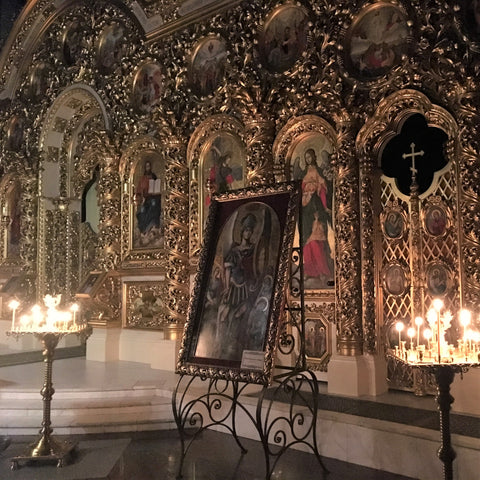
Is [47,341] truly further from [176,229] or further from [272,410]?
[176,229]

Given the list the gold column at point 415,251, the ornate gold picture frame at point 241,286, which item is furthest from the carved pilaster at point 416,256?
the ornate gold picture frame at point 241,286

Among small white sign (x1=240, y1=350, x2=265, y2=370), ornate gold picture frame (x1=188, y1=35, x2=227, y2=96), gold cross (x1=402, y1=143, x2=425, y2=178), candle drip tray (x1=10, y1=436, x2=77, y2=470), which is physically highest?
ornate gold picture frame (x1=188, y1=35, x2=227, y2=96)

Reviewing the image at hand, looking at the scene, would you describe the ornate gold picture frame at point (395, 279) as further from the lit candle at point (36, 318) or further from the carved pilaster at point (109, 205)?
the carved pilaster at point (109, 205)

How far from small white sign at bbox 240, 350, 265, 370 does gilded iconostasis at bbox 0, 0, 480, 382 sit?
7.92 feet

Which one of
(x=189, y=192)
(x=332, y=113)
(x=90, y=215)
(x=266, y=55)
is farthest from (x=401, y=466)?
(x=90, y=215)

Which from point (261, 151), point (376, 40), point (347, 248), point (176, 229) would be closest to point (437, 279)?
point (347, 248)

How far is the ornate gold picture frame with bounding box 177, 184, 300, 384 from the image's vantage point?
182 inches

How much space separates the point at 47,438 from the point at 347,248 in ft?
13.0

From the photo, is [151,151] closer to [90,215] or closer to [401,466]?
[90,215]

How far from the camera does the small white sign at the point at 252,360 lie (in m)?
4.49

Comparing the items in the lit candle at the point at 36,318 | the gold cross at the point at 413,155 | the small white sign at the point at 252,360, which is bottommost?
the small white sign at the point at 252,360

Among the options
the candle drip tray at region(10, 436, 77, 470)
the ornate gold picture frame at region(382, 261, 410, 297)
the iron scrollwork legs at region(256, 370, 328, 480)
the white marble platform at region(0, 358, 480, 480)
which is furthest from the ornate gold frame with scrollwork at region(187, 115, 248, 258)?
the candle drip tray at region(10, 436, 77, 470)

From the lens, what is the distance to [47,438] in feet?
16.8

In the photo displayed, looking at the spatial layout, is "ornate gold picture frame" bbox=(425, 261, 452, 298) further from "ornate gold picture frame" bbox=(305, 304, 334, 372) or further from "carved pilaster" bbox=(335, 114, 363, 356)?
"ornate gold picture frame" bbox=(305, 304, 334, 372)
